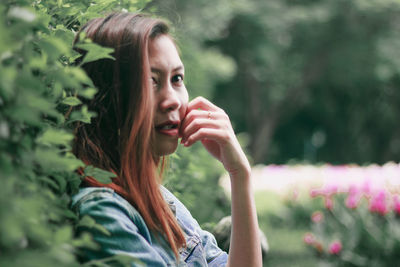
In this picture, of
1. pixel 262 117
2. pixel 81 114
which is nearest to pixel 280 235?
pixel 81 114

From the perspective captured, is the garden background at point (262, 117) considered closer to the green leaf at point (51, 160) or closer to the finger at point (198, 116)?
the green leaf at point (51, 160)

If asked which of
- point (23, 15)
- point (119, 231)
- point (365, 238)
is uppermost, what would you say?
point (23, 15)

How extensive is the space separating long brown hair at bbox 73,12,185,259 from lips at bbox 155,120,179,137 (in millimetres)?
36

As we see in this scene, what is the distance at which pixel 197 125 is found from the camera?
1.58 meters

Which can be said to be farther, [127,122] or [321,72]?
[321,72]

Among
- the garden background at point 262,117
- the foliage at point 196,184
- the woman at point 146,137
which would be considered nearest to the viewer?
the garden background at point 262,117

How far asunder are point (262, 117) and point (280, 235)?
12751 mm

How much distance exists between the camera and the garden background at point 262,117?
2.84ft

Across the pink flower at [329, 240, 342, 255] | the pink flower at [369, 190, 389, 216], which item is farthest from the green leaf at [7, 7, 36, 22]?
the pink flower at [369, 190, 389, 216]

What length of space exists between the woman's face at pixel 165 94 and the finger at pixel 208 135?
0.06 m

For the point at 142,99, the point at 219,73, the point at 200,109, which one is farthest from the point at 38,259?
the point at 219,73

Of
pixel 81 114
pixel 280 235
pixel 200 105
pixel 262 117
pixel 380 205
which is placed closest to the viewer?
pixel 81 114

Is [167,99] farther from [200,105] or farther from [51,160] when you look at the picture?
[51,160]

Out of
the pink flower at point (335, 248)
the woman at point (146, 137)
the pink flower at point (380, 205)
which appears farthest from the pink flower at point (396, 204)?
the woman at point (146, 137)
